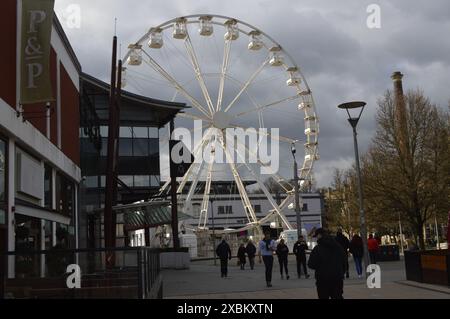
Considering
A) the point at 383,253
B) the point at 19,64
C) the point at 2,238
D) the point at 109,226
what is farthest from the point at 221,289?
the point at 383,253

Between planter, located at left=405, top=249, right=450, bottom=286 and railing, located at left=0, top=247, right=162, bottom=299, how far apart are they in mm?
9473

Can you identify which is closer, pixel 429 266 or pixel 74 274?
pixel 74 274

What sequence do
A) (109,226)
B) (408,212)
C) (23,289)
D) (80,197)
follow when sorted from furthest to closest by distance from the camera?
(408,212) → (80,197) → (109,226) → (23,289)

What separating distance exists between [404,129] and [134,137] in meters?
18.1

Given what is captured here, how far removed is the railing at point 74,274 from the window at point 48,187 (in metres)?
11.8

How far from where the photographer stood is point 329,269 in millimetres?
9711

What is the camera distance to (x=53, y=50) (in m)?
22.3

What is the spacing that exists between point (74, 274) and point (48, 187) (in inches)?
516

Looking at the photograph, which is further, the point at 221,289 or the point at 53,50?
the point at 53,50

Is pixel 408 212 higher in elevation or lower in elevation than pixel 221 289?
higher

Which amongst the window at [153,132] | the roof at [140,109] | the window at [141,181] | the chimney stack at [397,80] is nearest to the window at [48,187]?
the roof at [140,109]

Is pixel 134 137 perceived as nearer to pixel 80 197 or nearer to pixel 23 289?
pixel 80 197

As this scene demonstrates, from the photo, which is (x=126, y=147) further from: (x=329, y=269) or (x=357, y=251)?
(x=329, y=269)

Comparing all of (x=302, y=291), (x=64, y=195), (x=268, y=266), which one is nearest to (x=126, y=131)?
(x=64, y=195)
